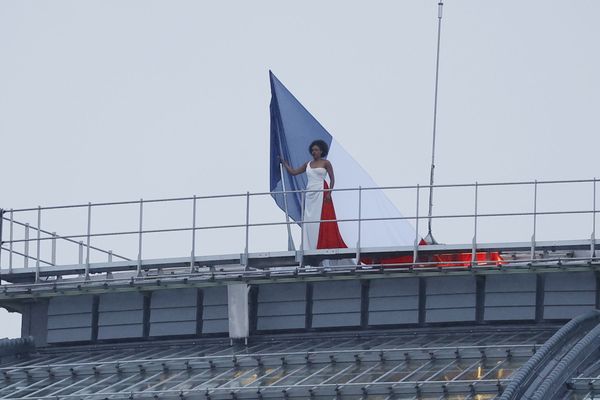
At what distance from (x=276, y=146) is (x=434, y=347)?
9.47m

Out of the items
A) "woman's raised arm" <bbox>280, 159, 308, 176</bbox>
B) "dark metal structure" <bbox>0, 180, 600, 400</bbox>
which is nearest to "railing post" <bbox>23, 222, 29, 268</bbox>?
"dark metal structure" <bbox>0, 180, 600, 400</bbox>

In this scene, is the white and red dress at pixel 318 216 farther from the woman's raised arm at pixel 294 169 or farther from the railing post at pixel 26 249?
the railing post at pixel 26 249

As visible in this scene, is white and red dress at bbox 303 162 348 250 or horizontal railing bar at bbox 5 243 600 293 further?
white and red dress at bbox 303 162 348 250

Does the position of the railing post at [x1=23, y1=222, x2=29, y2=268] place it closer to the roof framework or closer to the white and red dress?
the roof framework

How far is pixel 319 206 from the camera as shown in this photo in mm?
34938

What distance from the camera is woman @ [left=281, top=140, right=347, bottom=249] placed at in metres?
34.5

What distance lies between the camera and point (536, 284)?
31.8 m

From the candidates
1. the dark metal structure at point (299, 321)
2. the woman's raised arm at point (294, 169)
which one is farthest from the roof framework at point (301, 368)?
the woman's raised arm at point (294, 169)

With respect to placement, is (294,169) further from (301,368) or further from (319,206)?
(301,368)

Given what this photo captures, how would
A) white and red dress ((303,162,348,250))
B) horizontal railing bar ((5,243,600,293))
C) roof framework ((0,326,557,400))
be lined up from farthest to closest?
white and red dress ((303,162,348,250)) → horizontal railing bar ((5,243,600,293)) → roof framework ((0,326,557,400))

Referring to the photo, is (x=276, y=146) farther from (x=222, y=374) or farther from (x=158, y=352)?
(x=222, y=374)

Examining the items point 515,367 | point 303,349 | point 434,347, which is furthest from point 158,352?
point 515,367

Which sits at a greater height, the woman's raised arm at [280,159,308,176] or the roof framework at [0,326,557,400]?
the woman's raised arm at [280,159,308,176]

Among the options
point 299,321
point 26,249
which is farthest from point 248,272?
point 26,249
